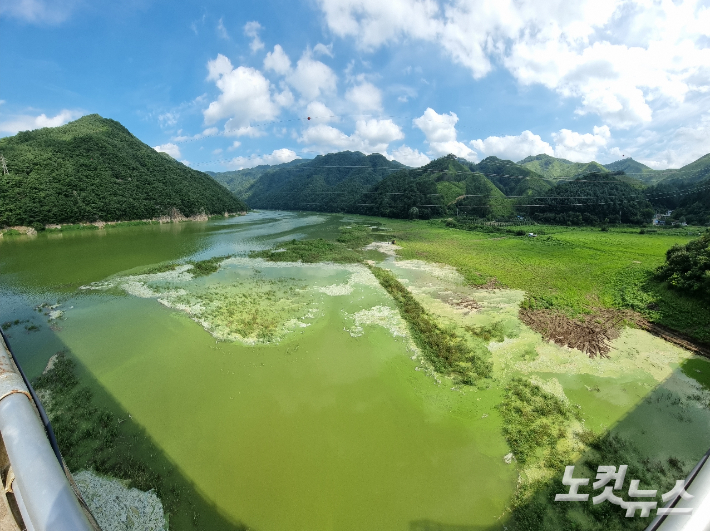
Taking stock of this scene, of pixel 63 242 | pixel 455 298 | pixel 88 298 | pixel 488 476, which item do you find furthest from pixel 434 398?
pixel 63 242

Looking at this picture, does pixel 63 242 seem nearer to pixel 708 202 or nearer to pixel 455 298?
pixel 455 298

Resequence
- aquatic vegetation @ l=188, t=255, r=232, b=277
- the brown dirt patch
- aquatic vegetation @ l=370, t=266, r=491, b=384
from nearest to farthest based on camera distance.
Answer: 1. aquatic vegetation @ l=370, t=266, r=491, b=384
2. the brown dirt patch
3. aquatic vegetation @ l=188, t=255, r=232, b=277

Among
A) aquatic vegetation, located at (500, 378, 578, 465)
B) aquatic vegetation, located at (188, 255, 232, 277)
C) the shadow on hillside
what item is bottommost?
the shadow on hillside

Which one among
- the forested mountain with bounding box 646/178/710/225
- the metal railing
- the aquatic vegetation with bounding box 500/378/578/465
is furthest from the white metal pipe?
the forested mountain with bounding box 646/178/710/225

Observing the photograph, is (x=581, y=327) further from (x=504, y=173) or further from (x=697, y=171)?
(x=504, y=173)

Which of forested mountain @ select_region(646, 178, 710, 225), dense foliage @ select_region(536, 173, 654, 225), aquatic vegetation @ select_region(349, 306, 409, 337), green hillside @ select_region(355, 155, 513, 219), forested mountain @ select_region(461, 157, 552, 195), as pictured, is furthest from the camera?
forested mountain @ select_region(461, 157, 552, 195)

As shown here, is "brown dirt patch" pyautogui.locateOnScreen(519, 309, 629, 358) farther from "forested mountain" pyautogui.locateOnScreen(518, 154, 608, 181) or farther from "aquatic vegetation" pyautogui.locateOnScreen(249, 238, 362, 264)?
"forested mountain" pyautogui.locateOnScreen(518, 154, 608, 181)
